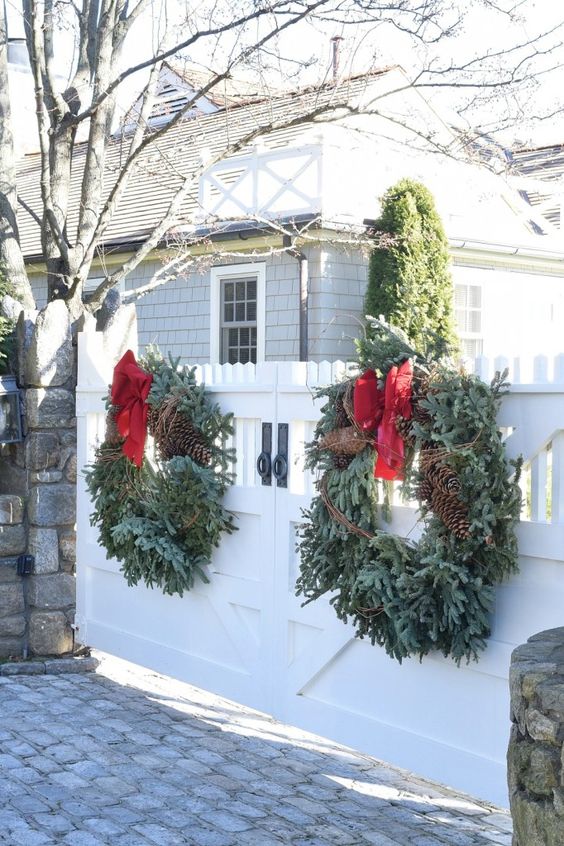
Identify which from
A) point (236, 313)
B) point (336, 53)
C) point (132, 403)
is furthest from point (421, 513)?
point (236, 313)

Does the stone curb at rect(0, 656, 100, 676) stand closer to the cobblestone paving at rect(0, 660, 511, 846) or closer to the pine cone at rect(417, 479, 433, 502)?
the cobblestone paving at rect(0, 660, 511, 846)

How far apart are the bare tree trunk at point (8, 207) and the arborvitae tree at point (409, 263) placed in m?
4.63

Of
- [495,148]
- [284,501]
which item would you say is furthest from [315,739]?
[495,148]

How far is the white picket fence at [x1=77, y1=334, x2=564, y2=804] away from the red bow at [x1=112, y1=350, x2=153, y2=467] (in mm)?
378

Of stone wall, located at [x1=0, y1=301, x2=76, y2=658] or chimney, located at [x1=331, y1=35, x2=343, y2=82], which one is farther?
chimney, located at [x1=331, y1=35, x2=343, y2=82]

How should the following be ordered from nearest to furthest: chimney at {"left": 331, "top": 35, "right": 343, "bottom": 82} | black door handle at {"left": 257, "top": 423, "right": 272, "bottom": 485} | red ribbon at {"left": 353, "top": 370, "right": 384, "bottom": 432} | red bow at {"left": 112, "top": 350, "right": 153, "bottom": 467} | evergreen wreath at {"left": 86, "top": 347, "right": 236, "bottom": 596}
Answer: red ribbon at {"left": 353, "top": 370, "right": 384, "bottom": 432}, black door handle at {"left": 257, "top": 423, "right": 272, "bottom": 485}, evergreen wreath at {"left": 86, "top": 347, "right": 236, "bottom": 596}, red bow at {"left": 112, "top": 350, "right": 153, "bottom": 467}, chimney at {"left": 331, "top": 35, "right": 343, "bottom": 82}

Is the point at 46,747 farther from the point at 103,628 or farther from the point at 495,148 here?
the point at 495,148

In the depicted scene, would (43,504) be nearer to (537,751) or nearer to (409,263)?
(537,751)

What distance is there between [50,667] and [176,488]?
178cm

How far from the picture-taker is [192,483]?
546cm

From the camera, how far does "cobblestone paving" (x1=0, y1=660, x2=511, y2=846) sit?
4.11 metres

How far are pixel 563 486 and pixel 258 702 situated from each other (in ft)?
7.31

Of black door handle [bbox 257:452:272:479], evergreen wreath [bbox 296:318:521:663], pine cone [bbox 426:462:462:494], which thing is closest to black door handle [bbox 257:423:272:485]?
black door handle [bbox 257:452:272:479]

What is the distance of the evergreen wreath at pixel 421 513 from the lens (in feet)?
12.9
